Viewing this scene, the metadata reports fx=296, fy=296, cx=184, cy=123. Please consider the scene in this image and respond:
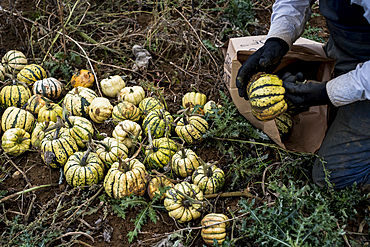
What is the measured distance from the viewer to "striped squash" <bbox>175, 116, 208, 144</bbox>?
338 centimetres

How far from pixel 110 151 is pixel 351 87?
2.47m

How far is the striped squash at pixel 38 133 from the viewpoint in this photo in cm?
335

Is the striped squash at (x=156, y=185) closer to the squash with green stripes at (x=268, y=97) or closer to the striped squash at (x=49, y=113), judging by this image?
the squash with green stripes at (x=268, y=97)

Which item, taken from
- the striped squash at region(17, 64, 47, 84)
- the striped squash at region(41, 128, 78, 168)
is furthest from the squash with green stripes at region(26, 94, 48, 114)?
the striped squash at region(41, 128, 78, 168)

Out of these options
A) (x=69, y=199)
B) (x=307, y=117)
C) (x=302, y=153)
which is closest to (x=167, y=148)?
(x=69, y=199)

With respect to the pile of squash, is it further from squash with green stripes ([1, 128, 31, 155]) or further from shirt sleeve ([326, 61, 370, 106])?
shirt sleeve ([326, 61, 370, 106])

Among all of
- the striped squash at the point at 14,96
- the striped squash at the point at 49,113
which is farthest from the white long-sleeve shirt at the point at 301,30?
the striped squash at the point at 14,96

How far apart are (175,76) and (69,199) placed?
2317 mm

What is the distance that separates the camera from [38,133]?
3.42 m

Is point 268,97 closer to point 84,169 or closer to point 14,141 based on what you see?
point 84,169

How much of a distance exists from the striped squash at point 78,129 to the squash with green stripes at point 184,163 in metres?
1.05

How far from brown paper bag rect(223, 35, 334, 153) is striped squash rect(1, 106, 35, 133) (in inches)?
98.5

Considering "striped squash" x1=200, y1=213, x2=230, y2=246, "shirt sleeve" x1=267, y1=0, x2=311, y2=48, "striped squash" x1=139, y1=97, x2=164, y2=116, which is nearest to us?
"striped squash" x1=200, y1=213, x2=230, y2=246

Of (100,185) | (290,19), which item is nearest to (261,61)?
(290,19)
